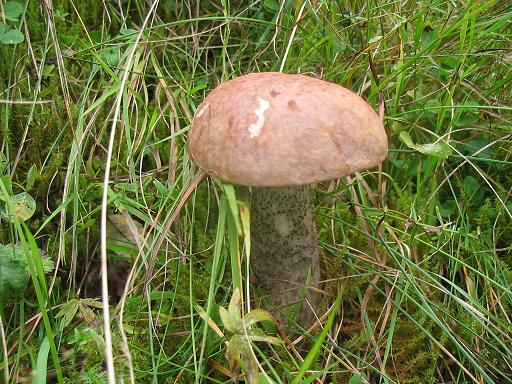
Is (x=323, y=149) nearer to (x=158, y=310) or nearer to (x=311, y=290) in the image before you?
(x=311, y=290)

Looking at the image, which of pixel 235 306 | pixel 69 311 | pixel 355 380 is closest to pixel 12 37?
pixel 69 311

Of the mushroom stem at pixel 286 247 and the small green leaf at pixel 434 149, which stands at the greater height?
the small green leaf at pixel 434 149

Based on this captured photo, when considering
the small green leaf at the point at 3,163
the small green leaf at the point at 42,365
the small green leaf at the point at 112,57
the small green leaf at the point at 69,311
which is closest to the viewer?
the small green leaf at the point at 42,365

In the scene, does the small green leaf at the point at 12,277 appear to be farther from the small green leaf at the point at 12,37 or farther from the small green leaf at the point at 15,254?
the small green leaf at the point at 12,37

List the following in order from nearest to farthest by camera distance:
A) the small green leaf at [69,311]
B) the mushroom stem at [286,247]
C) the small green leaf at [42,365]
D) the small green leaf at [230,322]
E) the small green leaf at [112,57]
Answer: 1. the small green leaf at [230,322]
2. the small green leaf at [42,365]
3. the small green leaf at [69,311]
4. the mushroom stem at [286,247]
5. the small green leaf at [112,57]

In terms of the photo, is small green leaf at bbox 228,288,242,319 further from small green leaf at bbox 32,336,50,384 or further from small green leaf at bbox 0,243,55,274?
small green leaf at bbox 0,243,55,274

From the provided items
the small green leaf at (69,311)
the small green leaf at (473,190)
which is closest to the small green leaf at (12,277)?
the small green leaf at (69,311)

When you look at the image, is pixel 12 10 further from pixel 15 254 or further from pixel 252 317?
pixel 252 317
